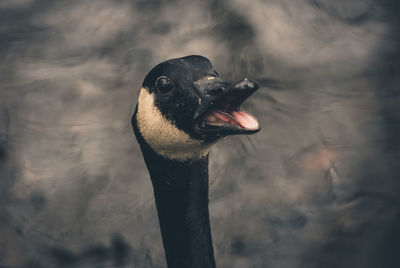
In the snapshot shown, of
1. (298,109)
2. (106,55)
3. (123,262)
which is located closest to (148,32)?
(106,55)

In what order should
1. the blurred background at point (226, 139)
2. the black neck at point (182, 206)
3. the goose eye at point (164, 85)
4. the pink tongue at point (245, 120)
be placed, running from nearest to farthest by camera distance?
the pink tongue at point (245, 120)
the goose eye at point (164, 85)
the black neck at point (182, 206)
the blurred background at point (226, 139)

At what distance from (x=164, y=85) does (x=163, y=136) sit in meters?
0.20

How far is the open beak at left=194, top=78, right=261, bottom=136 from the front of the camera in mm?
1711

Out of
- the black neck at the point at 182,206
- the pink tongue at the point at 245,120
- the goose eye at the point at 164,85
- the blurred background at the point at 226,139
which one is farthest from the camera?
the blurred background at the point at 226,139

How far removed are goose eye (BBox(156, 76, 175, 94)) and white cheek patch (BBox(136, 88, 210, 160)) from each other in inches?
2.6

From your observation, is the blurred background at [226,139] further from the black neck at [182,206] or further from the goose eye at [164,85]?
the goose eye at [164,85]

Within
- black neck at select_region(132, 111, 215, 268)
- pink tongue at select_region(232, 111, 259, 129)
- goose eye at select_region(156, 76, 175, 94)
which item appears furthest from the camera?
black neck at select_region(132, 111, 215, 268)

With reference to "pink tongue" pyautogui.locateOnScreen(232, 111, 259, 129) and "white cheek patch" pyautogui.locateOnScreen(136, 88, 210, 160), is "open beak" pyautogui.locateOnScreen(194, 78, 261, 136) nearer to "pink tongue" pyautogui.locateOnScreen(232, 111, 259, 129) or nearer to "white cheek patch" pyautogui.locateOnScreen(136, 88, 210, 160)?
"pink tongue" pyautogui.locateOnScreen(232, 111, 259, 129)

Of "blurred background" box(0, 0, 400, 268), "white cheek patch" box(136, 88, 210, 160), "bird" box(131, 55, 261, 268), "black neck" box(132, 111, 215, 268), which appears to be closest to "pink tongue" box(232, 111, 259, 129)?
"bird" box(131, 55, 261, 268)

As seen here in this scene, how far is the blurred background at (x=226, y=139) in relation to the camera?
9.73 feet

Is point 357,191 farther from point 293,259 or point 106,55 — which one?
point 106,55

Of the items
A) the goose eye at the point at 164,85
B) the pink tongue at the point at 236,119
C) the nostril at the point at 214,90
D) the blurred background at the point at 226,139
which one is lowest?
the blurred background at the point at 226,139

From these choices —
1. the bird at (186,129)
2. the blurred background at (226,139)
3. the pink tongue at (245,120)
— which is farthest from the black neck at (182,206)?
the blurred background at (226,139)

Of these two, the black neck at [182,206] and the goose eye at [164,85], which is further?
the black neck at [182,206]
